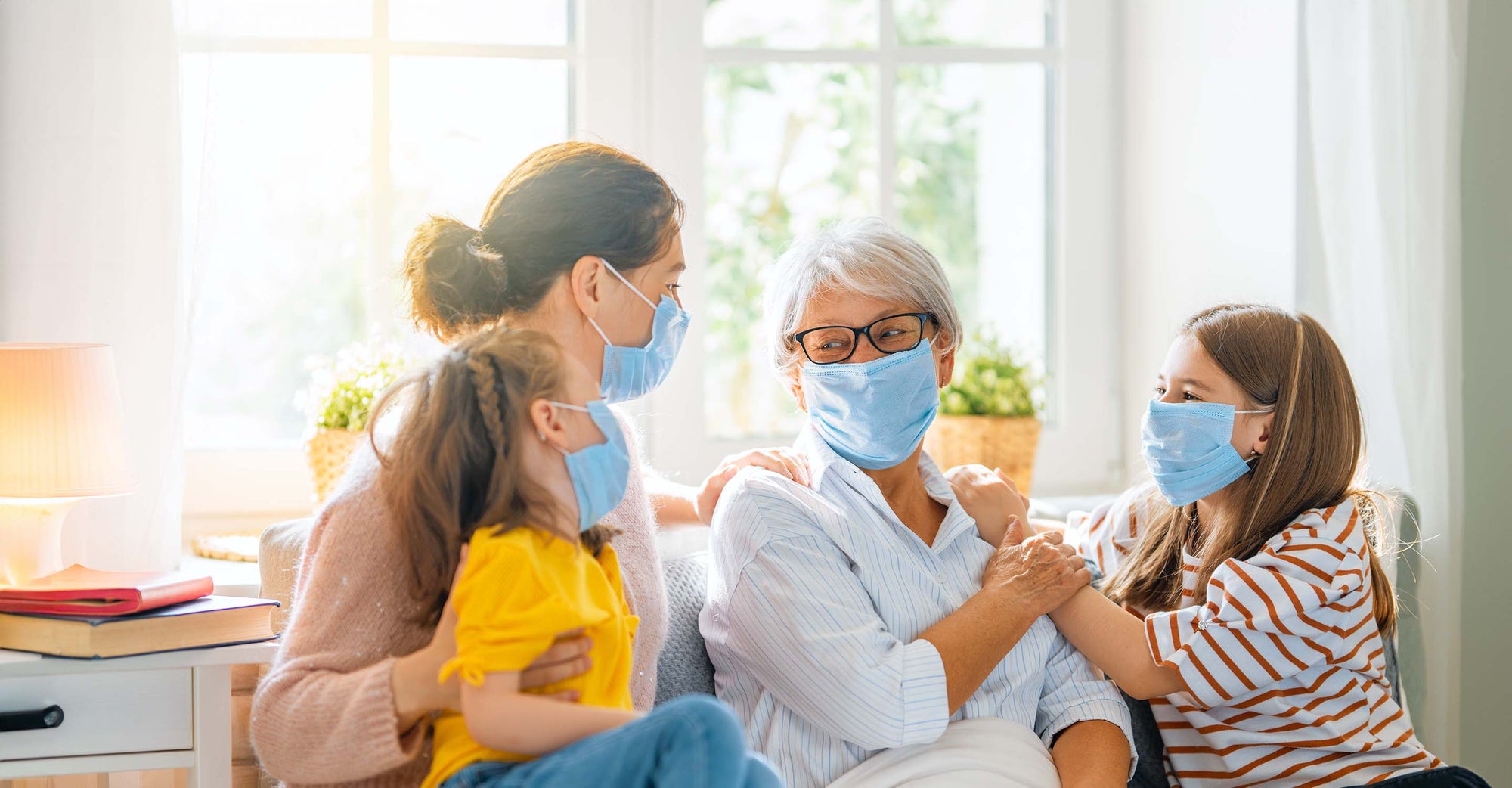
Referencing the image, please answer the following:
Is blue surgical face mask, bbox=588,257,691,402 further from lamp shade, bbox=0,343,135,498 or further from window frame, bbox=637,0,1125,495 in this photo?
window frame, bbox=637,0,1125,495

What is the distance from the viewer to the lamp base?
5.45 feet

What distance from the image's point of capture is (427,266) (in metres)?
1.37

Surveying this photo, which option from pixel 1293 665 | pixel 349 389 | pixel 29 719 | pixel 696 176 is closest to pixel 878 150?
pixel 696 176

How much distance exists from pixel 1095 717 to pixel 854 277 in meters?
0.66

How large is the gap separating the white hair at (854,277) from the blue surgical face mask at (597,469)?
1.67 ft

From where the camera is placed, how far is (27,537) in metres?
1.67

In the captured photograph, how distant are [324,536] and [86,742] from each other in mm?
591

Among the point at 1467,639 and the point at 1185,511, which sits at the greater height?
the point at 1185,511

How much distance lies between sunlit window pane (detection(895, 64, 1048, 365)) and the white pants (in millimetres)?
1479

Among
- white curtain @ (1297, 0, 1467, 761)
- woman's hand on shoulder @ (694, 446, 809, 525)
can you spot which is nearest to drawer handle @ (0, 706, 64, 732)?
woman's hand on shoulder @ (694, 446, 809, 525)

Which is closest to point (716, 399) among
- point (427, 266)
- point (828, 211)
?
point (828, 211)

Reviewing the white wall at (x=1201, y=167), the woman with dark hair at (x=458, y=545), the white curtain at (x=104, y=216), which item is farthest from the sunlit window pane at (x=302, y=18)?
the white wall at (x=1201, y=167)

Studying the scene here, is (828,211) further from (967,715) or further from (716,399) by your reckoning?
(967,715)

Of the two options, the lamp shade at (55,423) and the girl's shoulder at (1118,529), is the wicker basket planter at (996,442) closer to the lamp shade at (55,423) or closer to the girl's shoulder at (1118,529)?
the girl's shoulder at (1118,529)
